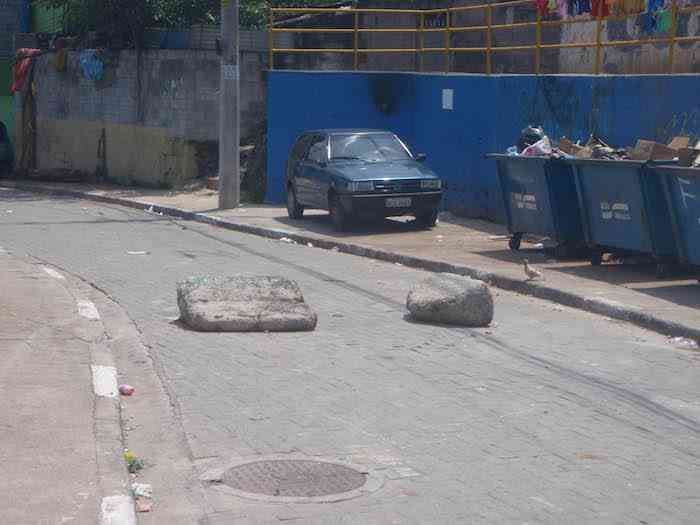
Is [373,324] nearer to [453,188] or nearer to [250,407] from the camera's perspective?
[250,407]

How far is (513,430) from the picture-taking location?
835cm

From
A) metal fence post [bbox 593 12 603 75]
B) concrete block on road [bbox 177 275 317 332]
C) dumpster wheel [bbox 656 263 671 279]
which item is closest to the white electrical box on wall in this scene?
metal fence post [bbox 593 12 603 75]

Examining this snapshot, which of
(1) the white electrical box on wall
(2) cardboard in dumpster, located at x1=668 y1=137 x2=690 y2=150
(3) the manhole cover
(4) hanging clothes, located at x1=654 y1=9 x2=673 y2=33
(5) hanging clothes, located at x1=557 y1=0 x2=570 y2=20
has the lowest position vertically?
(3) the manhole cover

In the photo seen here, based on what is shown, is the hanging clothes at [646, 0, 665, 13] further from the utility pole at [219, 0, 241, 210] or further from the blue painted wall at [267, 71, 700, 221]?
the utility pole at [219, 0, 241, 210]

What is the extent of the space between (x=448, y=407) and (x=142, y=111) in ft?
76.6

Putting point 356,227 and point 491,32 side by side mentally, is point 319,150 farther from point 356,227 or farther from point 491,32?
point 491,32

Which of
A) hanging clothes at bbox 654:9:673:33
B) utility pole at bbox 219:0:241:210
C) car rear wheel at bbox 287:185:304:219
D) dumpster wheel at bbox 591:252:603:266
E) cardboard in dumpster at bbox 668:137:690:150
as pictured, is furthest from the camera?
utility pole at bbox 219:0:241:210

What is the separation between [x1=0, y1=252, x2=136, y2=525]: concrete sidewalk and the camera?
6.43 metres

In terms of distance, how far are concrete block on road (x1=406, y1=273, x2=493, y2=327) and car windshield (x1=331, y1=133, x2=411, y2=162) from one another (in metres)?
9.15

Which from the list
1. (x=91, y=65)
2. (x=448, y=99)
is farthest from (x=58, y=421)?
(x=91, y=65)

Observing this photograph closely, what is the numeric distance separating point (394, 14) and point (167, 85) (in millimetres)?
5883

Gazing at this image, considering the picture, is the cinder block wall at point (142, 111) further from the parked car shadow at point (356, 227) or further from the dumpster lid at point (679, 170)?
the dumpster lid at point (679, 170)

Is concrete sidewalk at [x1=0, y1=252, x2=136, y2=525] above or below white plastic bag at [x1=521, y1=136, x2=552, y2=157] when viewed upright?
below

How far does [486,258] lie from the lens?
17312 millimetres
